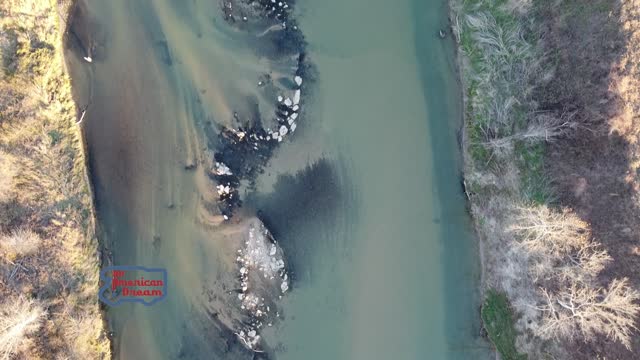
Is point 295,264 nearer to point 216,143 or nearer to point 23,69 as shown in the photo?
point 216,143

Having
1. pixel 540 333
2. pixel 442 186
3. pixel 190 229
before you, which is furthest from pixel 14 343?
pixel 540 333

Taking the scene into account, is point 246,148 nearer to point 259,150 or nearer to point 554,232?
point 259,150

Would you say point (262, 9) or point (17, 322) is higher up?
point (262, 9)

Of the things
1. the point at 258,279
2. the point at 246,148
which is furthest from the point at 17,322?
the point at 246,148

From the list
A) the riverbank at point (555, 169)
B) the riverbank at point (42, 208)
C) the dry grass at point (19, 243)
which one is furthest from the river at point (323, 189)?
the dry grass at point (19, 243)

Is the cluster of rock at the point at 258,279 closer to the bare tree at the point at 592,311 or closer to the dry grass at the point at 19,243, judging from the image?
the dry grass at the point at 19,243

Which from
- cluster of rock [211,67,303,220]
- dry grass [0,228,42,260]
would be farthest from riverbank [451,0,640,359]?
dry grass [0,228,42,260]

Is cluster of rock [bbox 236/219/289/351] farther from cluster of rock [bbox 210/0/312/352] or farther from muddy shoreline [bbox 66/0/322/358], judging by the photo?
muddy shoreline [bbox 66/0/322/358]
